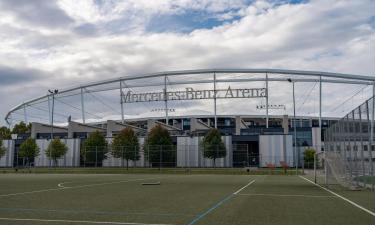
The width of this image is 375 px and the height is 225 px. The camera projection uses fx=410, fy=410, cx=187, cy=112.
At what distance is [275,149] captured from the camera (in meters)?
77.9

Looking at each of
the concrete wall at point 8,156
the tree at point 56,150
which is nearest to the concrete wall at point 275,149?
the tree at point 56,150

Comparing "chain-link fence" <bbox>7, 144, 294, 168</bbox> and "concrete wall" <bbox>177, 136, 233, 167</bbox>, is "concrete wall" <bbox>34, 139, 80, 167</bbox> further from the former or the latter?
"concrete wall" <bbox>177, 136, 233, 167</bbox>

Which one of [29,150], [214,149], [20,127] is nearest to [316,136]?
[214,149]

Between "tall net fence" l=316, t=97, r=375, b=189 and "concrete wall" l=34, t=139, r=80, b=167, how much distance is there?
211 feet

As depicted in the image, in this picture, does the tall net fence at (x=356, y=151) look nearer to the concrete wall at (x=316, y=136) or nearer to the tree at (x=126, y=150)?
the tree at (x=126, y=150)

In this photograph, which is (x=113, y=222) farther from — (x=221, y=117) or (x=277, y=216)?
(x=221, y=117)

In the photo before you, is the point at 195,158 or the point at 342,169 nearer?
the point at 342,169

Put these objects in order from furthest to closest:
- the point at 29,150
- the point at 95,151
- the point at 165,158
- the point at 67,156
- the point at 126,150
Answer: the point at 67,156
the point at 29,150
the point at 95,151
the point at 126,150
the point at 165,158

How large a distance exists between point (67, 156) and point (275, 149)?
137ft

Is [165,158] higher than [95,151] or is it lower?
lower

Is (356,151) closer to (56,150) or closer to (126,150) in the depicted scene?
(126,150)

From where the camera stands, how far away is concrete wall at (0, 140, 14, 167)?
90188 mm

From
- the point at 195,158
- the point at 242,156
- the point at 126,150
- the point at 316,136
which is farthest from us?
the point at 316,136

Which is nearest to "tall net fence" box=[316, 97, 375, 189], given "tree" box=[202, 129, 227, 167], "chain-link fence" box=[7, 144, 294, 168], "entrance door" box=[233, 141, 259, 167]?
"chain-link fence" box=[7, 144, 294, 168]
